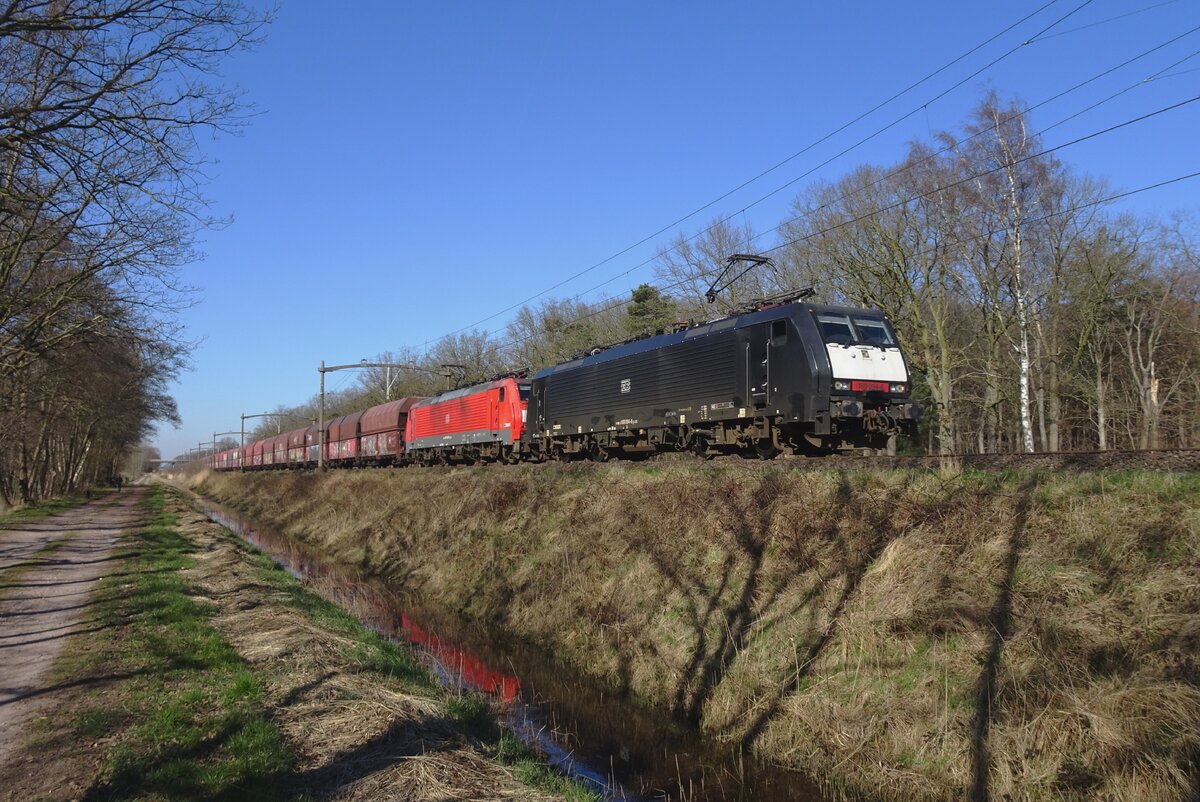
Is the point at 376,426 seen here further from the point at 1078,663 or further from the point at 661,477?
the point at 1078,663

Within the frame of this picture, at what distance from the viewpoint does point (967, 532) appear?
8.74 m

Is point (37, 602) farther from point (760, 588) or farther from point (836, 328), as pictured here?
point (836, 328)

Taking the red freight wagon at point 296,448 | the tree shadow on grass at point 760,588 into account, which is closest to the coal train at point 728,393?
the tree shadow on grass at point 760,588

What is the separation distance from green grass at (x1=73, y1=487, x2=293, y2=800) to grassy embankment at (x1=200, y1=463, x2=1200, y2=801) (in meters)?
5.10

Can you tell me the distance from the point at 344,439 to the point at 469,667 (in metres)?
40.6

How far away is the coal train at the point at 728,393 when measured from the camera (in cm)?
1503

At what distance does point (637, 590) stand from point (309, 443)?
4946 cm

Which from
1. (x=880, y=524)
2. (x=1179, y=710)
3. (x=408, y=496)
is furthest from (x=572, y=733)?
(x=408, y=496)

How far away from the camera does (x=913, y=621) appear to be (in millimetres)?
8219

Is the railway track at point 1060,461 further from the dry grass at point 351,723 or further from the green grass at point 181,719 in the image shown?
the green grass at point 181,719

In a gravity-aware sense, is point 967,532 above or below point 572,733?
above

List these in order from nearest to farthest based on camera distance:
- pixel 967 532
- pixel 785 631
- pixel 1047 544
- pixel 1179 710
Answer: pixel 1179 710 < pixel 1047 544 < pixel 967 532 < pixel 785 631

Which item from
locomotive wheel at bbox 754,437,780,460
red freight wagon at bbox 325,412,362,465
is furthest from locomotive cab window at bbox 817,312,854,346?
red freight wagon at bbox 325,412,362,465

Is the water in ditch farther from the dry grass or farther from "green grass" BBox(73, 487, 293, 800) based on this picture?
"green grass" BBox(73, 487, 293, 800)
